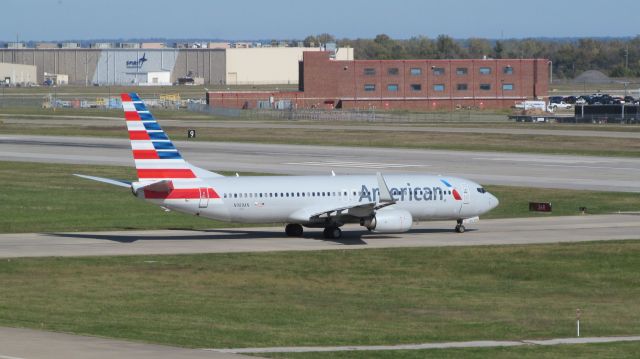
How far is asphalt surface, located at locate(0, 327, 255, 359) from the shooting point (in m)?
30.7

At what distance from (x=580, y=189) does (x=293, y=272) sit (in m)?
39.2

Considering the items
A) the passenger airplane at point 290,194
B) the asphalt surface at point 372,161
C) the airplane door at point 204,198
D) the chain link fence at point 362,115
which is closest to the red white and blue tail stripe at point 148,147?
the passenger airplane at point 290,194

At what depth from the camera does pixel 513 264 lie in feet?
176

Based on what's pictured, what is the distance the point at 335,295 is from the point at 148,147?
15456mm

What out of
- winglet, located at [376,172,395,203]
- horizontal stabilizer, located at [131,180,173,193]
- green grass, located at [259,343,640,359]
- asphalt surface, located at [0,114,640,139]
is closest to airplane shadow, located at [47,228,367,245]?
winglet, located at [376,172,395,203]

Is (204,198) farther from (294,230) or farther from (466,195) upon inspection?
(466,195)

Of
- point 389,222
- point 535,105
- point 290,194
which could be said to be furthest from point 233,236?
point 535,105

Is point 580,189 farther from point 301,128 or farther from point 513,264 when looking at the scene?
point 301,128

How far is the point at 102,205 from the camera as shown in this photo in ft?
252

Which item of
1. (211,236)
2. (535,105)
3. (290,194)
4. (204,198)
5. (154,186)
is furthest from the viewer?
(535,105)

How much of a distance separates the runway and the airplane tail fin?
3546 millimetres

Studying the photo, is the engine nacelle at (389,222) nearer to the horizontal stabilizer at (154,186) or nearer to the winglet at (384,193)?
the winglet at (384,193)

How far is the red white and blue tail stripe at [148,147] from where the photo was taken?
188 feet

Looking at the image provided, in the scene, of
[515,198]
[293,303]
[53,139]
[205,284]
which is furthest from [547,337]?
[53,139]
